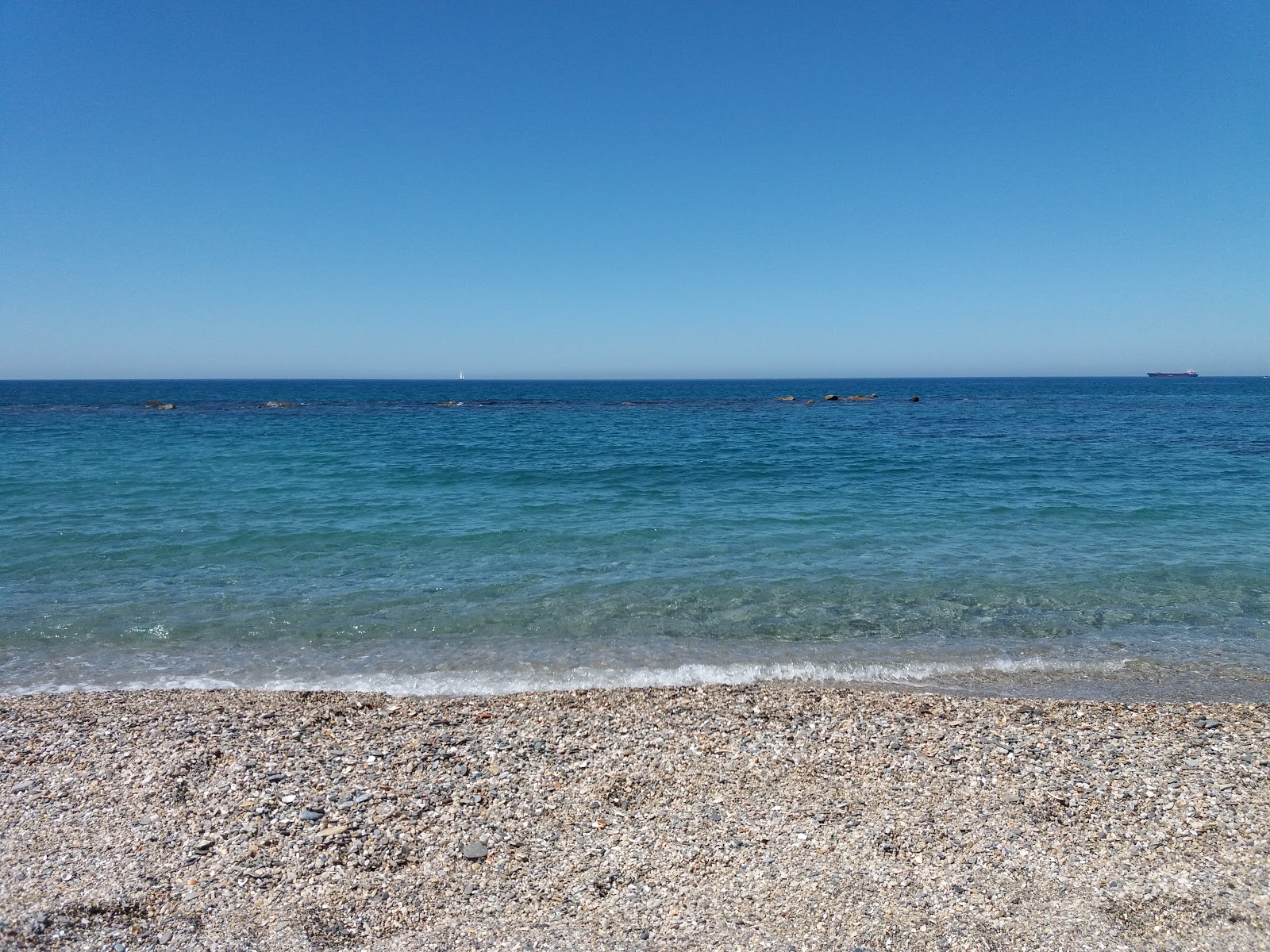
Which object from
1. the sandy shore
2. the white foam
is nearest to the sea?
the white foam

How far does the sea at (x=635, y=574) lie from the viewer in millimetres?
8516

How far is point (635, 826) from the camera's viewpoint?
5090mm

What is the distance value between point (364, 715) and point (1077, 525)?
48.8ft

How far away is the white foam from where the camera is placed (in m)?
7.95

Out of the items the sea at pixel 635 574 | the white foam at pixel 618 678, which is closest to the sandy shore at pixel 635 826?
the white foam at pixel 618 678

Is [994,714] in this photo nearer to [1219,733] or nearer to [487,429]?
[1219,733]

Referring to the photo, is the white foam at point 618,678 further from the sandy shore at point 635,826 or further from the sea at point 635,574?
the sandy shore at point 635,826

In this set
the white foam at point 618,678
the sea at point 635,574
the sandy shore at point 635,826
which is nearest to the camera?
the sandy shore at point 635,826

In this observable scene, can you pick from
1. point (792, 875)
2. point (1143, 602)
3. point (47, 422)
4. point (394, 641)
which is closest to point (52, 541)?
point (394, 641)

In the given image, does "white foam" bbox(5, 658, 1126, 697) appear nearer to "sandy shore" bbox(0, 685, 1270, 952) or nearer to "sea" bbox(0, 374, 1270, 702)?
"sea" bbox(0, 374, 1270, 702)

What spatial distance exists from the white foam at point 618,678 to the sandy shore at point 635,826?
2.56 feet

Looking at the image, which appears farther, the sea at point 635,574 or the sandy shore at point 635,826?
the sea at point 635,574

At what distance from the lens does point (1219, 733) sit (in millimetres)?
6527

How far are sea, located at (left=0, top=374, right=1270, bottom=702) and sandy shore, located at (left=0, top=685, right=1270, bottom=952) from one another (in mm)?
1365
